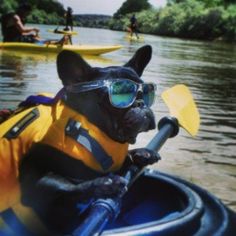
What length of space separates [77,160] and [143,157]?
21.4 inches

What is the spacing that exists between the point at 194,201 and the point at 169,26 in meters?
58.9

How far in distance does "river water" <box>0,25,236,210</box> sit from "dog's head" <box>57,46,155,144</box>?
2.27 metres

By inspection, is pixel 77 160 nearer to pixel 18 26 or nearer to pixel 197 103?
pixel 197 103

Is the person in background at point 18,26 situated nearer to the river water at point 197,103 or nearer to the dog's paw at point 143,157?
the river water at point 197,103

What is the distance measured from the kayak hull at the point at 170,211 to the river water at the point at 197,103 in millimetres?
1589

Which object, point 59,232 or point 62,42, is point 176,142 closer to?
point 59,232

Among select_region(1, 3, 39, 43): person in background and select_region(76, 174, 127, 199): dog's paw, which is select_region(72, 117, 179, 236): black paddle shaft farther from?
select_region(1, 3, 39, 43): person in background

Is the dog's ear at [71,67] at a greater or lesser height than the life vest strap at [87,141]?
greater

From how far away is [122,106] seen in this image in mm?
2688

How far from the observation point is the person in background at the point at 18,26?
636 inches

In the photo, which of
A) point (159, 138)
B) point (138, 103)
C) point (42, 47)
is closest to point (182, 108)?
point (159, 138)

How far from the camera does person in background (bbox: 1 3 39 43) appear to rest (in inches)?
636

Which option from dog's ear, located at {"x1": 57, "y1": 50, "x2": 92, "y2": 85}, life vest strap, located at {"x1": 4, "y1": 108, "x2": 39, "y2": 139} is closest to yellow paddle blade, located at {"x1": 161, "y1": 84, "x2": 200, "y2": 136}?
dog's ear, located at {"x1": 57, "y1": 50, "x2": 92, "y2": 85}

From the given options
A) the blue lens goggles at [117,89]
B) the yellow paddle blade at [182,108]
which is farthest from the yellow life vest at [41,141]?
the yellow paddle blade at [182,108]
